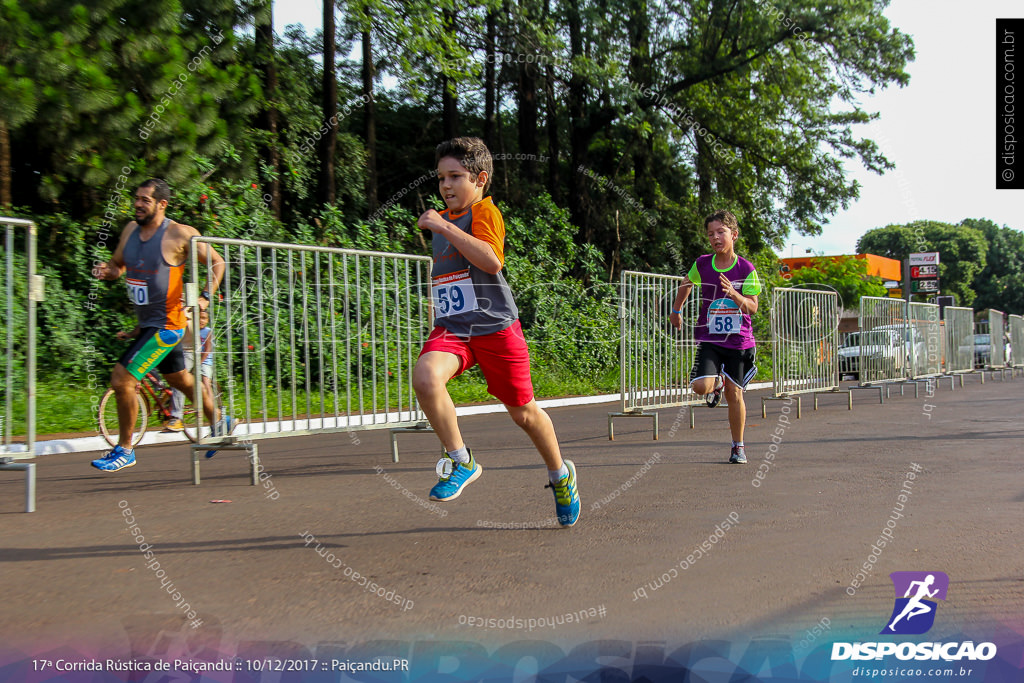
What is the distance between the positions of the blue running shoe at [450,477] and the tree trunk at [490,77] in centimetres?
1539

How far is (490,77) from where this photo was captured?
21.6 m

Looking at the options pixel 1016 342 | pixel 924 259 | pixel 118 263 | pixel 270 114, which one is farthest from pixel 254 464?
pixel 1016 342

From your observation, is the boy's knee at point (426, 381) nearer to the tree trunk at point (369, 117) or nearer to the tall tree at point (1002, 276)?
the tree trunk at point (369, 117)

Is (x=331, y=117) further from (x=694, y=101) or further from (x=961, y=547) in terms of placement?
(x=961, y=547)

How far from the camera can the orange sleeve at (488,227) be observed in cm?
452

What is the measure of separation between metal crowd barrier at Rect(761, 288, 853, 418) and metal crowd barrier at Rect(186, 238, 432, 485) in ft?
21.2

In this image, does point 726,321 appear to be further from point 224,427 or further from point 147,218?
point 147,218

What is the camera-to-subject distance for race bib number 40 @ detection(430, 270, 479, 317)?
180 inches

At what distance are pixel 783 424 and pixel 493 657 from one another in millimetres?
8962

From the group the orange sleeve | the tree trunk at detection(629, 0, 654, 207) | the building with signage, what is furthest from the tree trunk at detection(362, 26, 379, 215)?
the building with signage

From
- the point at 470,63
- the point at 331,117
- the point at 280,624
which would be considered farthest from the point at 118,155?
the point at 280,624

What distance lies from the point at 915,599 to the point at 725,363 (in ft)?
14.7

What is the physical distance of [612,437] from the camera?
380 inches

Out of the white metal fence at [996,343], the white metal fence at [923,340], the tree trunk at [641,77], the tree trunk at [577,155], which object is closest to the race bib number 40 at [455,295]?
the white metal fence at [923,340]
